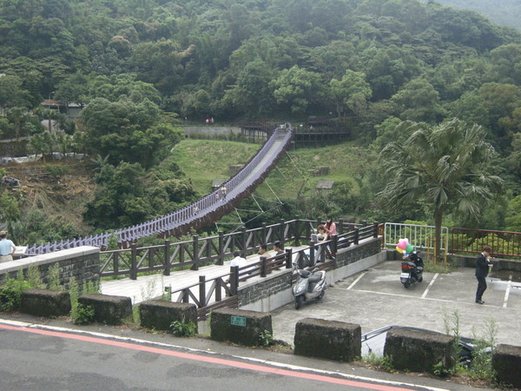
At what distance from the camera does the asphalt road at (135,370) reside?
5.69m

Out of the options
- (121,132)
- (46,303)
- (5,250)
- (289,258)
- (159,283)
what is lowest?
(159,283)

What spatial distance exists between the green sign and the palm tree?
1130 cm

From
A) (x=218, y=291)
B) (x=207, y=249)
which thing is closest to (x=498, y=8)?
(x=207, y=249)

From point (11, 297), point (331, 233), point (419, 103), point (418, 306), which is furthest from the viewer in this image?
point (419, 103)

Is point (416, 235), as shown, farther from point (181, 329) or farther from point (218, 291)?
point (181, 329)

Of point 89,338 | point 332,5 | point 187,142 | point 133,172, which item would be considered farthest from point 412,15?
point 89,338

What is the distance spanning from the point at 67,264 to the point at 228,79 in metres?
57.4

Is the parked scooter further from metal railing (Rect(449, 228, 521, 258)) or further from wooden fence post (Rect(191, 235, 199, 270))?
wooden fence post (Rect(191, 235, 199, 270))

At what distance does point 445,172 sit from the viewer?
1666cm

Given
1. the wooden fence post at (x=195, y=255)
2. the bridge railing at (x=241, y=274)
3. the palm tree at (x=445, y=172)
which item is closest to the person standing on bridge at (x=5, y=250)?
the bridge railing at (x=241, y=274)

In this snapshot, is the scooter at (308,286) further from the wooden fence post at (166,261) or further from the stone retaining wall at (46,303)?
the stone retaining wall at (46,303)

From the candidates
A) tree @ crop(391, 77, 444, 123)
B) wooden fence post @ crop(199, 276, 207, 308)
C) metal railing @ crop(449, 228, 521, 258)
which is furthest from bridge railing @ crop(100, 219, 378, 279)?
tree @ crop(391, 77, 444, 123)

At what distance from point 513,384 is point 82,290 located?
6922mm

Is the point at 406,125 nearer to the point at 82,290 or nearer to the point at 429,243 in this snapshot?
the point at 429,243
